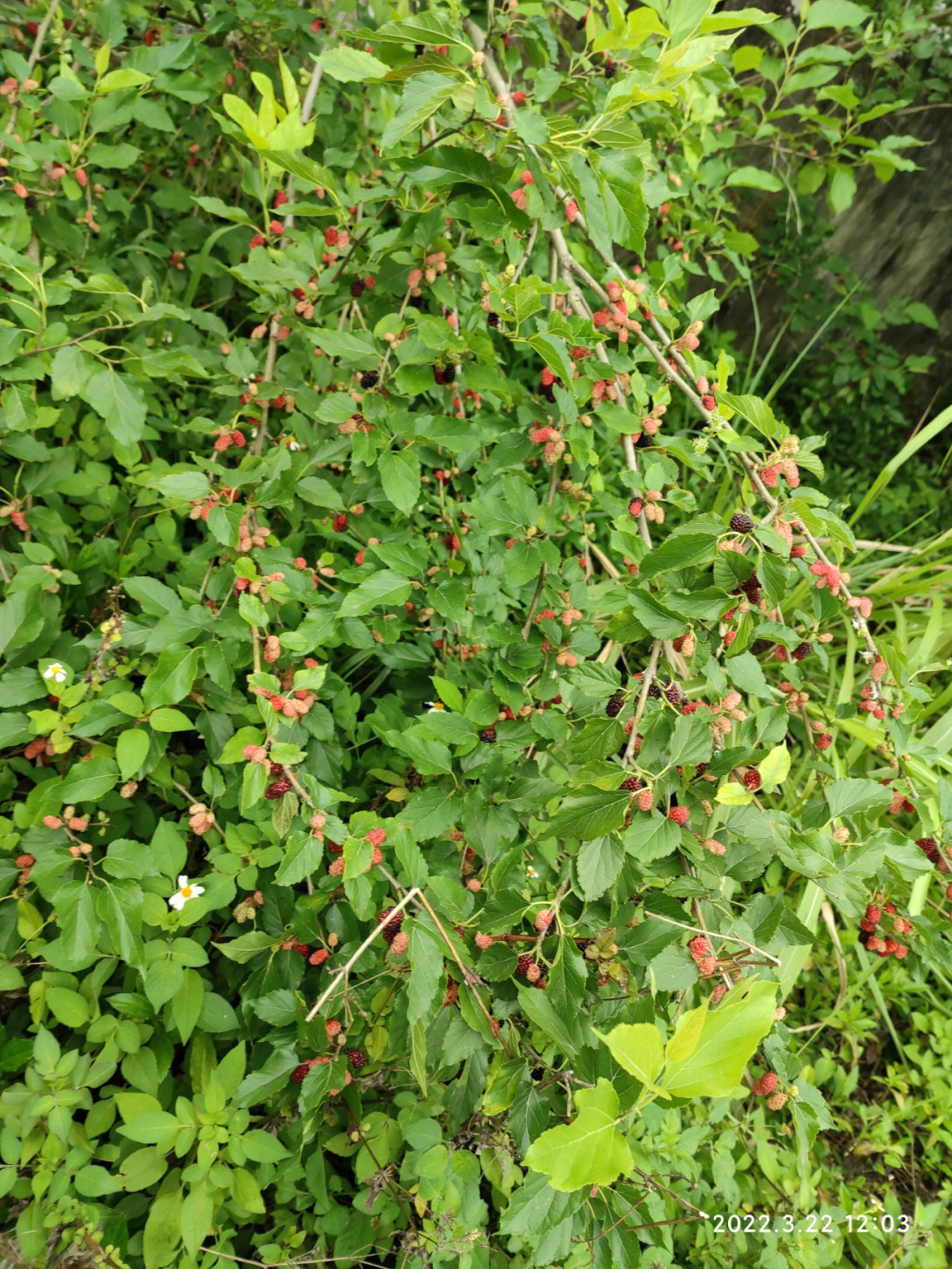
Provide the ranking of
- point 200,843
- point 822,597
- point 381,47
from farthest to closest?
point 200,843
point 822,597
point 381,47

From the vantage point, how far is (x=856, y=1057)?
1440 millimetres

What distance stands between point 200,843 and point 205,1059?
33 cm

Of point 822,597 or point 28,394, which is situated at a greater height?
point 822,597

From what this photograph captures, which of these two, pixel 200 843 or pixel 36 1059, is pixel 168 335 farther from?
pixel 36 1059

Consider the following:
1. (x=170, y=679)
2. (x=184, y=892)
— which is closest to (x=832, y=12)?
(x=170, y=679)

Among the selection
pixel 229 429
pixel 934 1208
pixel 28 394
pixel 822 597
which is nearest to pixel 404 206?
pixel 229 429

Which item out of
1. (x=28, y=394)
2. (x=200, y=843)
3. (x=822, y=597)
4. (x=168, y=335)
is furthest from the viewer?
(x=168, y=335)

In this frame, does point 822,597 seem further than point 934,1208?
No

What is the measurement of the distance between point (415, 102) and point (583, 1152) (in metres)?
0.79

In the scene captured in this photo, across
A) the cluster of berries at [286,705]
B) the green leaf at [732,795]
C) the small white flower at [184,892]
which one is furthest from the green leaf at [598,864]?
the small white flower at [184,892]

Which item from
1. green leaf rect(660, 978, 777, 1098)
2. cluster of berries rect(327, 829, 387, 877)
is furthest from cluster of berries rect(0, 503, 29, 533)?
green leaf rect(660, 978, 777, 1098)

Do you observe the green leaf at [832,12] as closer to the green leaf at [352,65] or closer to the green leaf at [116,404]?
the green leaf at [352,65]

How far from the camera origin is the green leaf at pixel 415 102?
62cm

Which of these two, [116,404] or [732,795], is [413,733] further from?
[116,404]
